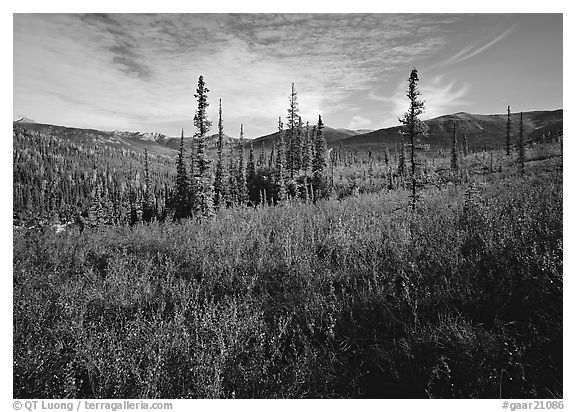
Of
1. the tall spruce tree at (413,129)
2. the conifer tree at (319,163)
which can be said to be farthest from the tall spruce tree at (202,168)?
the conifer tree at (319,163)

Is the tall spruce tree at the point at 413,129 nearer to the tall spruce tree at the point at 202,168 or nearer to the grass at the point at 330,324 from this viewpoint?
the grass at the point at 330,324

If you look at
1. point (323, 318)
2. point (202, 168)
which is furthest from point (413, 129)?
point (202, 168)

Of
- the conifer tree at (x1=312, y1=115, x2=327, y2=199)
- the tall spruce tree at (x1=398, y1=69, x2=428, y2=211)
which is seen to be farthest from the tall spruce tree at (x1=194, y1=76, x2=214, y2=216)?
the conifer tree at (x1=312, y1=115, x2=327, y2=199)

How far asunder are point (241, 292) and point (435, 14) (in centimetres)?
465

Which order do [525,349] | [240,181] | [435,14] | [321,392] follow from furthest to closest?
[240,181]
[435,14]
[321,392]
[525,349]

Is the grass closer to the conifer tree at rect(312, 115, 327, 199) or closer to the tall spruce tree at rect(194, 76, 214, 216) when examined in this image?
the tall spruce tree at rect(194, 76, 214, 216)

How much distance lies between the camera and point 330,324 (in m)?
3.22

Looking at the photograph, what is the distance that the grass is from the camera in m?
2.61

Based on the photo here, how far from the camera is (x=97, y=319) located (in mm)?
3729

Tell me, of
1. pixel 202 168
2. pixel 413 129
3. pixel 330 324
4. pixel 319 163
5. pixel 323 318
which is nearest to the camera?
pixel 330 324

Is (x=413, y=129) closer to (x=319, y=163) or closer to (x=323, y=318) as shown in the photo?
(x=323, y=318)
